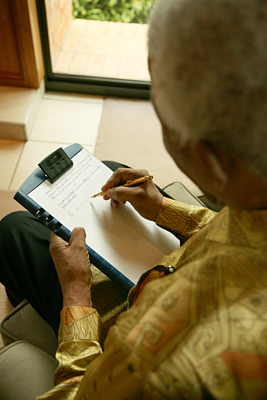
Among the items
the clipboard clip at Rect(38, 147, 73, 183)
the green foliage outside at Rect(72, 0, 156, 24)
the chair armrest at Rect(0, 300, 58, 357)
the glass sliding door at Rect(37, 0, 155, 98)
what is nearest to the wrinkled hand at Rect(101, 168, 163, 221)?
the clipboard clip at Rect(38, 147, 73, 183)

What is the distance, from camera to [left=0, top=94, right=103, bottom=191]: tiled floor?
183 cm

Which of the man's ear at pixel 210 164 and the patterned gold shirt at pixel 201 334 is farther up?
the man's ear at pixel 210 164

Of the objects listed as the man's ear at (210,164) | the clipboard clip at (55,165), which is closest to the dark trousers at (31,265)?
the clipboard clip at (55,165)

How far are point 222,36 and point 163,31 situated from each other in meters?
0.08

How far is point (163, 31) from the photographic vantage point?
427 mm

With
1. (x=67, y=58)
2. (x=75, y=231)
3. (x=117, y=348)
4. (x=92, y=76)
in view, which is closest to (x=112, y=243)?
(x=75, y=231)

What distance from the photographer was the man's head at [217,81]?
382 mm

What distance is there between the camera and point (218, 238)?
1.83 ft

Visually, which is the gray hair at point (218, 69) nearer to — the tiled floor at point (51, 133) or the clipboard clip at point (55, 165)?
the clipboard clip at point (55, 165)

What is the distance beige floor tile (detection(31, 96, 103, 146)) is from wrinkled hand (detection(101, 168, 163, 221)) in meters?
1.05

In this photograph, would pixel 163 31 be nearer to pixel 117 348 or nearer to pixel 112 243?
pixel 117 348

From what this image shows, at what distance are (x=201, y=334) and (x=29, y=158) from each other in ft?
5.35

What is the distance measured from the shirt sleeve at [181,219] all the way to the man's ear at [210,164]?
1.58 feet

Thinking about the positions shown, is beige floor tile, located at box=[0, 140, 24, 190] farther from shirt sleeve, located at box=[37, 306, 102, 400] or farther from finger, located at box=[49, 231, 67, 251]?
shirt sleeve, located at box=[37, 306, 102, 400]
